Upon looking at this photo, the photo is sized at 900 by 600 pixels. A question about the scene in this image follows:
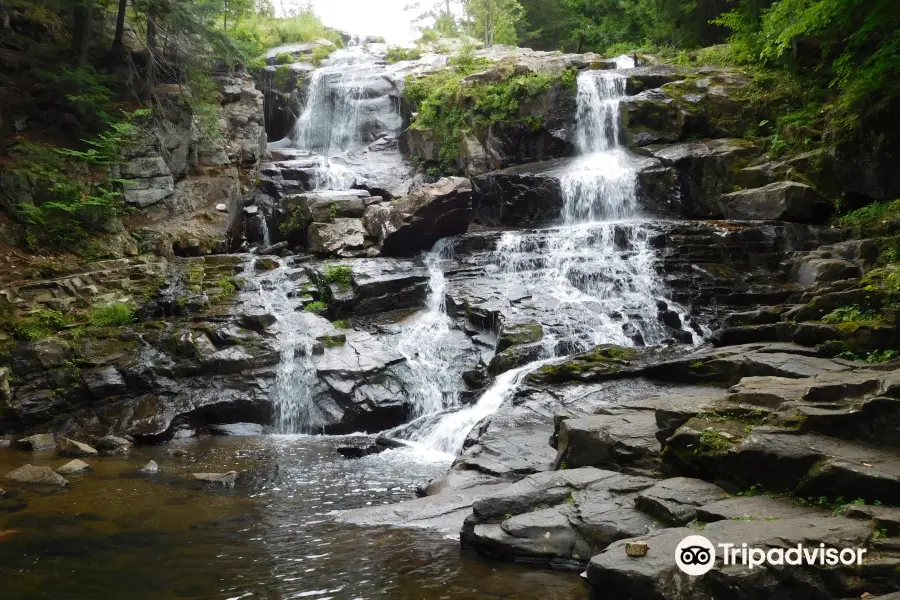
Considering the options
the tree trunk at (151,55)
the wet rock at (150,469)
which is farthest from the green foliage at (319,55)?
the wet rock at (150,469)

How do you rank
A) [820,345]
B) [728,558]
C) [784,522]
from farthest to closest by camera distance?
[820,345], [784,522], [728,558]

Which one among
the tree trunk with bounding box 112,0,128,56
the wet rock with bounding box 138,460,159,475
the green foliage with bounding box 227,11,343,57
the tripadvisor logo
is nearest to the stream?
the wet rock with bounding box 138,460,159,475

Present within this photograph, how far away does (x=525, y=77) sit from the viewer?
22703mm

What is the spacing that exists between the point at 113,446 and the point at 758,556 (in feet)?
36.1

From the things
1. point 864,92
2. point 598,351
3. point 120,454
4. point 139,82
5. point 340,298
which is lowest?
point 120,454

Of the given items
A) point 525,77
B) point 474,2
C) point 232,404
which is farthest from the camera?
point 474,2

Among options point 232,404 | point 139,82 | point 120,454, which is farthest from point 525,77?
point 120,454

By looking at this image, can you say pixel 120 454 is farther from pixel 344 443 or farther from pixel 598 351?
pixel 598 351

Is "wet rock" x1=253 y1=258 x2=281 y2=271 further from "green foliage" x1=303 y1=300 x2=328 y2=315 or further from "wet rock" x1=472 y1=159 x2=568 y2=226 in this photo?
"wet rock" x1=472 y1=159 x2=568 y2=226

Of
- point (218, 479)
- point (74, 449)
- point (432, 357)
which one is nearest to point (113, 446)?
point (74, 449)

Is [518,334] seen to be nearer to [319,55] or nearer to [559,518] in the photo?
[559,518]

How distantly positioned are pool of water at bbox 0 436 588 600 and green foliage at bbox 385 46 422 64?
2644cm

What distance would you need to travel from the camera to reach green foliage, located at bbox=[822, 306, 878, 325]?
9031 millimetres

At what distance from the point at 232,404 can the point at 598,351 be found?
795 centimetres
